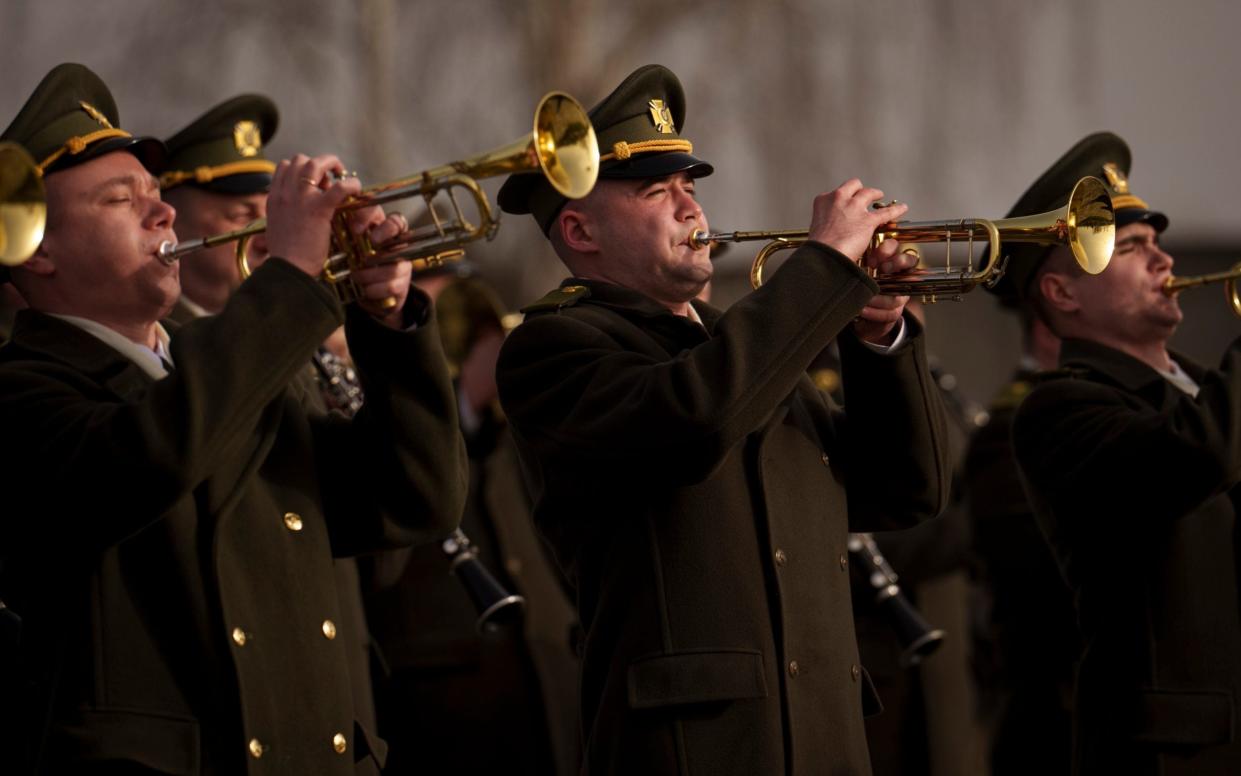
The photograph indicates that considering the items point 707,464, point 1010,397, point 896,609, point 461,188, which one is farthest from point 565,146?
point 1010,397

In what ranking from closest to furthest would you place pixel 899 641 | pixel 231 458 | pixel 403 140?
pixel 231 458, pixel 899 641, pixel 403 140

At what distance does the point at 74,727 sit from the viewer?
4.29 m

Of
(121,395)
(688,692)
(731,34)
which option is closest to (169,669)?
(121,395)

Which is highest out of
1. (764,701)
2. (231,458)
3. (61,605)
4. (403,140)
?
(403,140)

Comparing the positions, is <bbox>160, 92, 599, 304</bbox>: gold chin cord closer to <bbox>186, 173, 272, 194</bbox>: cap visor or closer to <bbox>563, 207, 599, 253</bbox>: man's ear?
<bbox>563, 207, 599, 253</bbox>: man's ear

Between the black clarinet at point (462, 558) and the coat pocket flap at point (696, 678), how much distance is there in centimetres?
196

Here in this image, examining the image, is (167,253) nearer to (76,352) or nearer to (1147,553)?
(76,352)

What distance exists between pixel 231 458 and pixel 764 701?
1299 mm

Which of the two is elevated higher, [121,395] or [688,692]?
[121,395]

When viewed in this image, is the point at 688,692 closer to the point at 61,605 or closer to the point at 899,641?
the point at 61,605

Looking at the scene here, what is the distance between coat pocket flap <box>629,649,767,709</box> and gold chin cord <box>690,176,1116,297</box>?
97cm

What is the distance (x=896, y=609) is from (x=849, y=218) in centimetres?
270

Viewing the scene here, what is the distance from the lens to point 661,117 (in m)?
5.15

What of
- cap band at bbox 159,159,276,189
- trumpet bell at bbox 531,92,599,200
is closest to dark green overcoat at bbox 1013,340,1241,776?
trumpet bell at bbox 531,92,599,200
